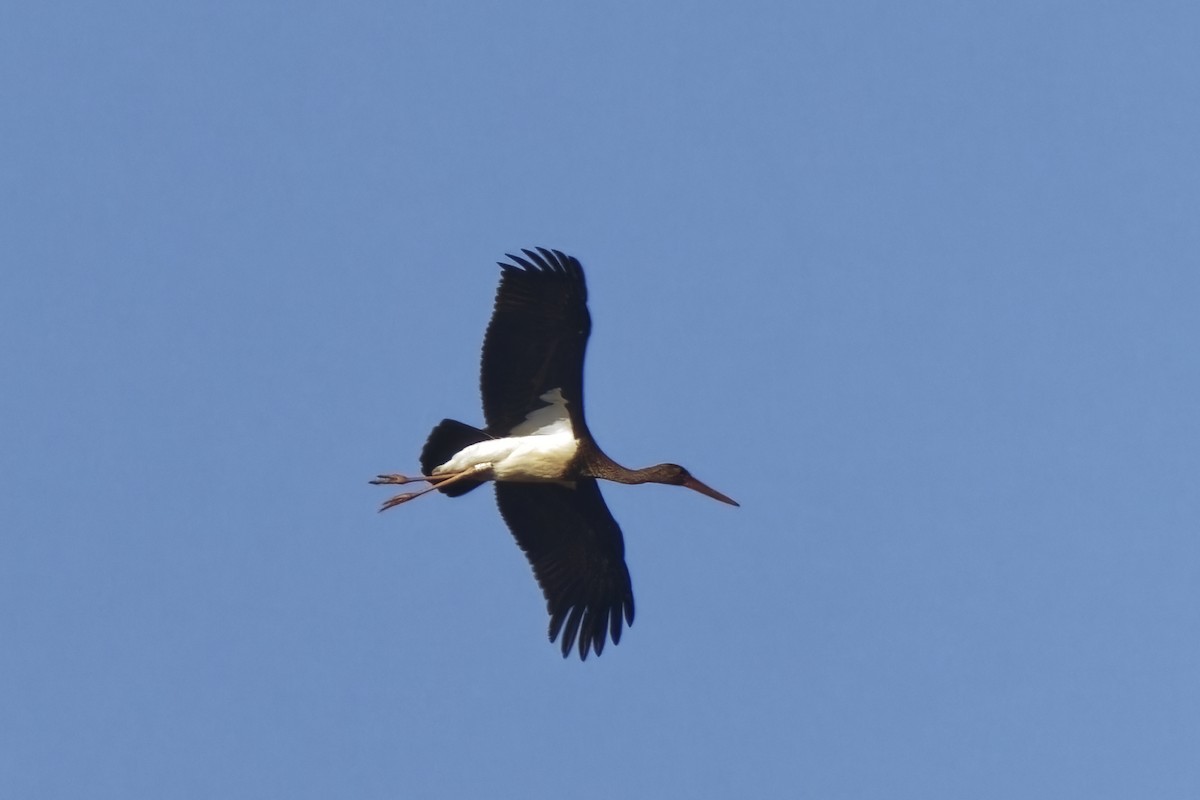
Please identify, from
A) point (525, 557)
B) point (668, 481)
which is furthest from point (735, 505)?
point (525, 557)

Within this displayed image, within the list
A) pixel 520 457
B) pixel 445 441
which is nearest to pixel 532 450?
pixel 520 457

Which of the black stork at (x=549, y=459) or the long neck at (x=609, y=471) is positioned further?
the long neck at (x=609, y=471)

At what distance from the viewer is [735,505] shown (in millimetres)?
19828

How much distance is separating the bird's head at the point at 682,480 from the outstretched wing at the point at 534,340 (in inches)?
44.5

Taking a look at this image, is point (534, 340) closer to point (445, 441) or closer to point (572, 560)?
point (445, 441)

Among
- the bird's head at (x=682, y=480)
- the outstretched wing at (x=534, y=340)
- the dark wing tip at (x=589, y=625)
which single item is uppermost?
the outstretched wing at (x=534, y=340)

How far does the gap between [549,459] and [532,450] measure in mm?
177

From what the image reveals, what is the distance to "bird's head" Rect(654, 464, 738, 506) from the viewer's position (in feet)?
65.0

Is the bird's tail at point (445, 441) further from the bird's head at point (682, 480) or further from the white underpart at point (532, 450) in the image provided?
the bird's head at point (682, 480)

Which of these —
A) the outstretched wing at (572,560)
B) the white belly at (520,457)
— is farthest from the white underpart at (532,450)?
the outstretched wing at (572,560)

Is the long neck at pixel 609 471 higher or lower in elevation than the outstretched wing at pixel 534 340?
lower

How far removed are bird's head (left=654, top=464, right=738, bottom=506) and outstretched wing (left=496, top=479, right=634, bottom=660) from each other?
649 mm

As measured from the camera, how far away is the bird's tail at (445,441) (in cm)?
1859

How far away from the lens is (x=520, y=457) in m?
19.0
